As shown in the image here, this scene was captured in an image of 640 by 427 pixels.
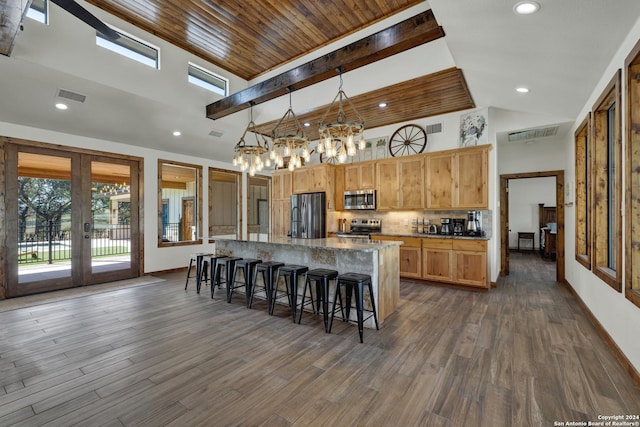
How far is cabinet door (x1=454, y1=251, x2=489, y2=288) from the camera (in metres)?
4.79

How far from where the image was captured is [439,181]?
5.44 metres

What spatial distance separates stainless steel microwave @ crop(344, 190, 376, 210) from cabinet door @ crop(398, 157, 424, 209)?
623 mm

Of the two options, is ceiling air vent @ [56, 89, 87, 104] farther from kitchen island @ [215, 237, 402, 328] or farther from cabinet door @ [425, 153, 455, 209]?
cabinet door @ [425, 153, 455, 209]

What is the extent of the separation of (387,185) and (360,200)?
0.67 meters

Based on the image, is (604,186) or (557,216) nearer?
(604,186)

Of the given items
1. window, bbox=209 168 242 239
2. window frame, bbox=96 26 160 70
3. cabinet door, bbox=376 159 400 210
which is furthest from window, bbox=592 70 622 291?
window, bbox=209 168 242 239

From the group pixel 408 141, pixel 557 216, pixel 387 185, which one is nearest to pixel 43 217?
pixel 387 185

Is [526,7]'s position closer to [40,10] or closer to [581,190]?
[581,190]

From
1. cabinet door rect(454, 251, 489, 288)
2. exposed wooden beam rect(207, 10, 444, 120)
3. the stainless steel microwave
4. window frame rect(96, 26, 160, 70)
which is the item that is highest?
window frame rect(96, 26, 160, 70)

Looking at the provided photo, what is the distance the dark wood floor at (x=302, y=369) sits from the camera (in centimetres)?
190

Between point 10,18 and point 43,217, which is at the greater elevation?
point 10,18

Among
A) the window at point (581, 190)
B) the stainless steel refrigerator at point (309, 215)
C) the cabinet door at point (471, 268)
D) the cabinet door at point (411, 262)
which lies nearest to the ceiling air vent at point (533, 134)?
the window at point (581, 190)

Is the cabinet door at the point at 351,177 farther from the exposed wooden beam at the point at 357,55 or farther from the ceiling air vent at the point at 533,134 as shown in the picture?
the ceiling air vent at the point at 533,134

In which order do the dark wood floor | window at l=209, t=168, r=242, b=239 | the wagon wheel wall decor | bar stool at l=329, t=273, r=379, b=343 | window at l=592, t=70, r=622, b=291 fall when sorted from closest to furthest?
the dark wood floor < bar stool at l=329, t=273, r=379, b=343 < window at l=592, t=70, r=622, b=291 < the wagon wheel wall decor < window at l=209, t=168, r=242, b=239
